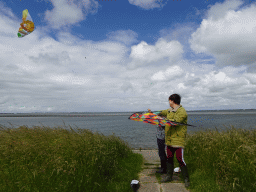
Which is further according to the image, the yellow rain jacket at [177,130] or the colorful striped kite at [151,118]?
the colorful striped kite at [151,118]

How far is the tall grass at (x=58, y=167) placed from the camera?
11.3ft

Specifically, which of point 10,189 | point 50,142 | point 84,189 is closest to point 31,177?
point 10,189

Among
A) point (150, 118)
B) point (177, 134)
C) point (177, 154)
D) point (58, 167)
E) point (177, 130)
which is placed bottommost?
point (58, 167)

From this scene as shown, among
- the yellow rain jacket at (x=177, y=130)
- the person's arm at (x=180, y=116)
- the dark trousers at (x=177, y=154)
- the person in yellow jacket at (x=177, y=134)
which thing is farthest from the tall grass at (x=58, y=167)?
the person's arm at (x=180, y=116)

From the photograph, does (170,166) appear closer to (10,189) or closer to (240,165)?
(240,165)

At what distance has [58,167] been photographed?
A: 151 inches

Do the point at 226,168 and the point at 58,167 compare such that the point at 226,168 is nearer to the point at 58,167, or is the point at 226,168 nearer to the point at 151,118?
the point at 151,118

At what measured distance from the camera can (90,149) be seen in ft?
15.3

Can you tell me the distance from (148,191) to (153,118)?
1.87 meters

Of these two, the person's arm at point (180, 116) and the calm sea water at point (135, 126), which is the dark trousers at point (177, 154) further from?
the calm sea water at point (135, 126)

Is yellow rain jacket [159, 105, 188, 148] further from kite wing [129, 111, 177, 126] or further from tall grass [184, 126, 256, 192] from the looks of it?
tall grass [184, 126, 256, 192]

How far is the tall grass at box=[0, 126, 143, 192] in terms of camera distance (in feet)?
11.3

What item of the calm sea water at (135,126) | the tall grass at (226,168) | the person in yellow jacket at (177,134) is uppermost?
the person in yellow jacket at (177,134)

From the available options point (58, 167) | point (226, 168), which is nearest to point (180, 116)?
point (226, 168)
